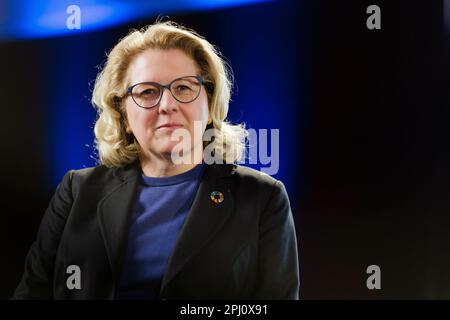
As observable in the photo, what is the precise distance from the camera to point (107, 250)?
1752mm

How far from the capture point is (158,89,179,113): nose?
1713 mm

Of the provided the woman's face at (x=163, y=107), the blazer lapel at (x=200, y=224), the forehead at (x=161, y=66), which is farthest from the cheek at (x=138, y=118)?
the blazer lapel at (x=200, y=224)

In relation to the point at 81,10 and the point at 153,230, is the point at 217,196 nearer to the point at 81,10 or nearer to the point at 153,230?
the point at 153,230

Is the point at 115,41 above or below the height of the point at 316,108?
above

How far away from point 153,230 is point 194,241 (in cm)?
16

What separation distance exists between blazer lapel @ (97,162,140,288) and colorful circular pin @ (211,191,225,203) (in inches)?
11.3

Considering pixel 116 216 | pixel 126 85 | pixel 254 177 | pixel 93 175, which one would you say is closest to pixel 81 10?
pixel 126 85

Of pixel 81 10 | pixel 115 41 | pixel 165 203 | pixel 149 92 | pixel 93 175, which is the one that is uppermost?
pixel 81 10

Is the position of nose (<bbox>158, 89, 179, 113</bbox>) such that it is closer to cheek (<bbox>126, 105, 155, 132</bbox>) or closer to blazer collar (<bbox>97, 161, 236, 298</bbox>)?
cheek (<bbox>126, 105, 155, 132</bbox>)

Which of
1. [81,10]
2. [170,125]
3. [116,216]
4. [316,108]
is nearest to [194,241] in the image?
[116,216]

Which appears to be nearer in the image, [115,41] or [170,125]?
[170,125]

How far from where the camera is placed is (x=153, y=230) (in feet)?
5.74

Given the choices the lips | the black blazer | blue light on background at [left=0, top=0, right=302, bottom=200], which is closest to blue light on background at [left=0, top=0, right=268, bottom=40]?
blue light on background at [left=0, top=0, right=302, bottom=200]
